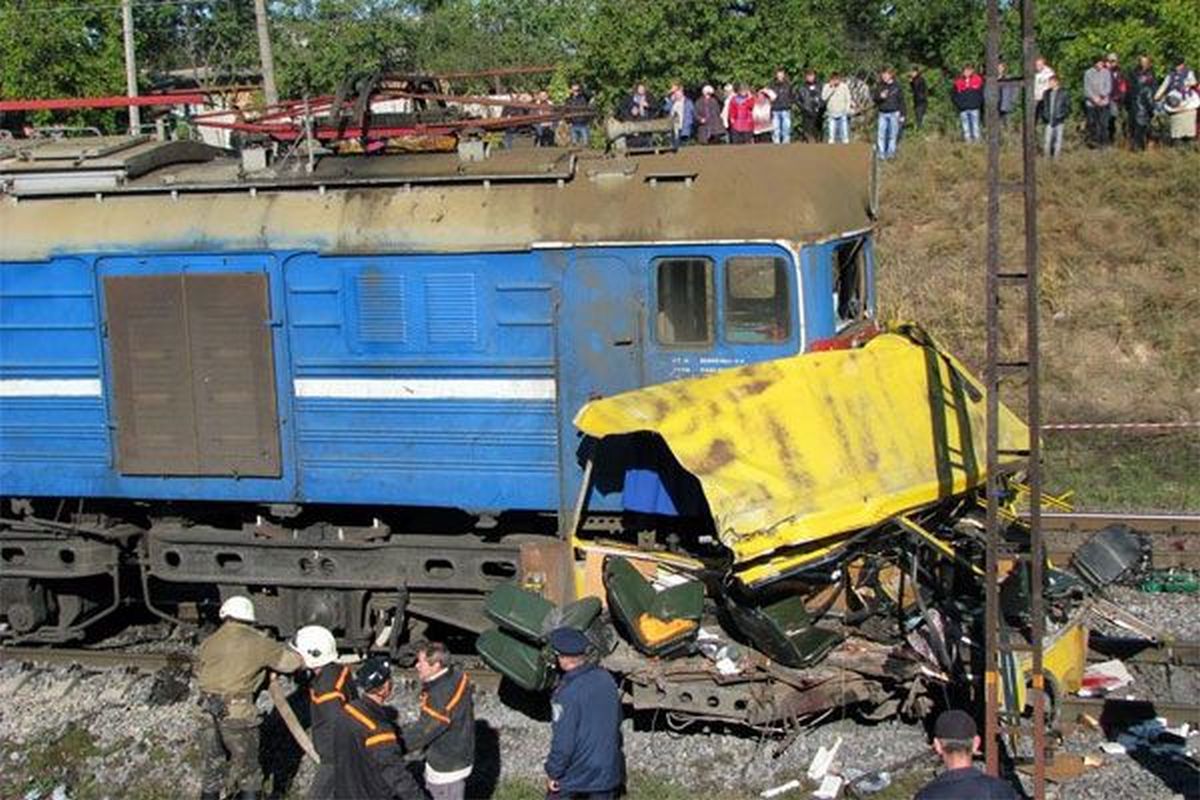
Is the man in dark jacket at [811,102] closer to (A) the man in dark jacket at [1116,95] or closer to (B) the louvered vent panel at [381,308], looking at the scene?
(A) the man in dark jacket at [1116,95]

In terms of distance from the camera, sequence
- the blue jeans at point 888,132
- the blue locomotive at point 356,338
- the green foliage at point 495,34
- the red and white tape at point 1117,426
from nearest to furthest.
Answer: the blue locomotive at point 356,338 → the red and white tape at point 1117,426 → the blue jeans at point 888,132 → the green foliage at point 495,34

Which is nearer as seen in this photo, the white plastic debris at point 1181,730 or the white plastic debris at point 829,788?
the white plastic debris at point 829,788

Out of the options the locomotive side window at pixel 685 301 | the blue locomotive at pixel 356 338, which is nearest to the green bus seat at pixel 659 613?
the blue locomotive at pixel 356 338

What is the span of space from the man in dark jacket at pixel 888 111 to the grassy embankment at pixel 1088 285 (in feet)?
1.12

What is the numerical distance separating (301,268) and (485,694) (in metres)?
3.43

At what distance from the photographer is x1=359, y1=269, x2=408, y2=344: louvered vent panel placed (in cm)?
1043

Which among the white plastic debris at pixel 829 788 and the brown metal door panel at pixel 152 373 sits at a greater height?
the brown metal door panel at pixel 152 373

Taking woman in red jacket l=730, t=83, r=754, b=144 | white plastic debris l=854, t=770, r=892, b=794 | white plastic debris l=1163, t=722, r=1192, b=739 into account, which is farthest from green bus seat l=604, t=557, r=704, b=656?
woman in red jacket l=730, t=83, r=754, b=144

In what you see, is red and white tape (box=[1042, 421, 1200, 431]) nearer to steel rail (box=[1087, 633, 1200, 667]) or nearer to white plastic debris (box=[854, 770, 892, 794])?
steel rail (box=[1087, 633, 1200, 667])

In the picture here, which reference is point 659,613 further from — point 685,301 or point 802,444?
point 685,301

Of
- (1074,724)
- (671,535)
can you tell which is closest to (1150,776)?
(1074,724)

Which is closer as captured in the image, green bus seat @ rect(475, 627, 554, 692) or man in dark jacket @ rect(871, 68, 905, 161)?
green bus seat @ rect(475, 627, 554, 692)

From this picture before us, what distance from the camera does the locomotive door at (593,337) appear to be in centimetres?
998

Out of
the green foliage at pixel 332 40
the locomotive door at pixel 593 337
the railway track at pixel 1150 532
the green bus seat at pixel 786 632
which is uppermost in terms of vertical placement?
the green foliage at pixel 332 40
